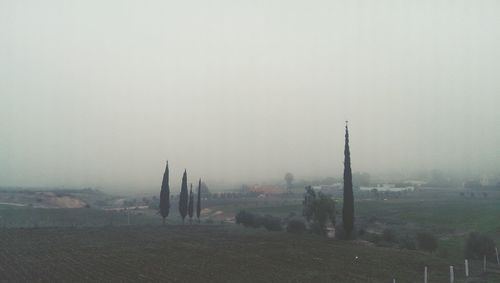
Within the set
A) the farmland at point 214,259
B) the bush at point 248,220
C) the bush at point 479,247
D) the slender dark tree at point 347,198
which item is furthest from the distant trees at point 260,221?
the bush at point 479,247

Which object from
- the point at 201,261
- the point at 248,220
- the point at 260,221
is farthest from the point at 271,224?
the point at 201,261

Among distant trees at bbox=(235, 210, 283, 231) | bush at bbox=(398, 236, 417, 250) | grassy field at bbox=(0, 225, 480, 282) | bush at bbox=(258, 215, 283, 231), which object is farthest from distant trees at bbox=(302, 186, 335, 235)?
bush at bbox=(398, 236, 417, 250)

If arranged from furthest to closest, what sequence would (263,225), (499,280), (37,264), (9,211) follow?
(9,211)
(263,225)
(37,264)
(499,280)

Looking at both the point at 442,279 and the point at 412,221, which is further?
the point at 412,221

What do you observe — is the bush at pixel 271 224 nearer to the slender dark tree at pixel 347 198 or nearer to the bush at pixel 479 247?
the slender dark tree at pixel 347 198

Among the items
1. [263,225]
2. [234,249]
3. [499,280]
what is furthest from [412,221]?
[499,280]

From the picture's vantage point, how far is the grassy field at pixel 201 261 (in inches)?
1100

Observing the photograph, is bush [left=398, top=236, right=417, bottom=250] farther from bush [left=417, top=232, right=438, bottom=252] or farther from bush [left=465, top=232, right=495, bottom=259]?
bush [left=465, top=232, right=495, bottom=259]

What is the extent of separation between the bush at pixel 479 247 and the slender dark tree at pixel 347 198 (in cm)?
1273

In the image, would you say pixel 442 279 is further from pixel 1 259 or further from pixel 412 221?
pixel 412 221

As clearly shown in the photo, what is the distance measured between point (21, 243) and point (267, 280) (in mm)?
32829

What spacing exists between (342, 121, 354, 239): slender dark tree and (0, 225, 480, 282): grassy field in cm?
251

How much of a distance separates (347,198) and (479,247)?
1451 centimetres

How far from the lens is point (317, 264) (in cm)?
3366
